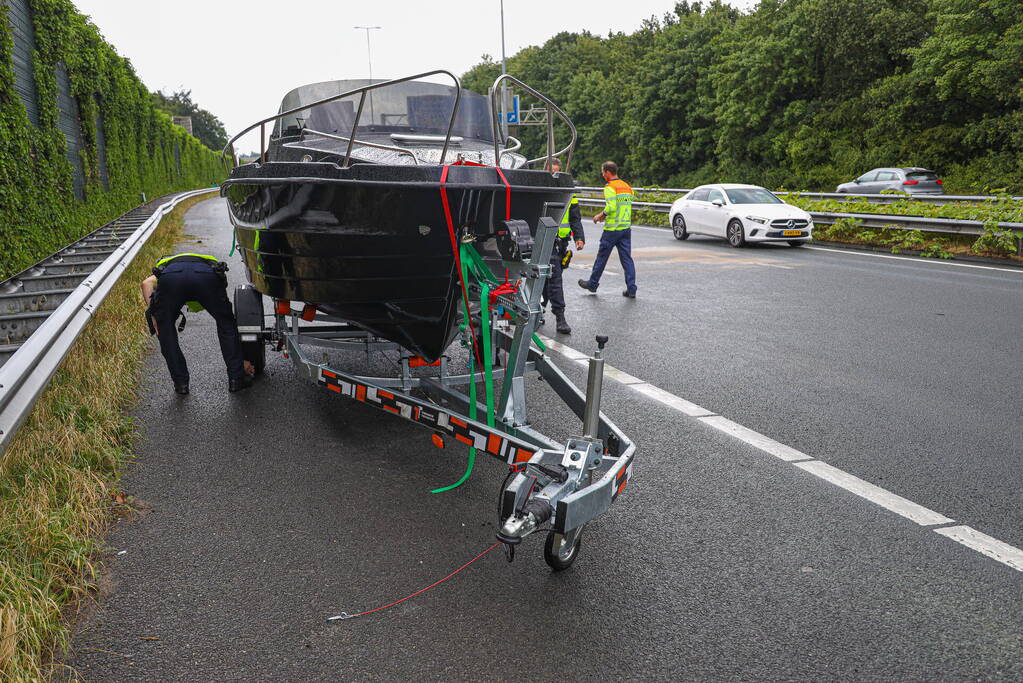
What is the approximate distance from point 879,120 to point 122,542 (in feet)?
122

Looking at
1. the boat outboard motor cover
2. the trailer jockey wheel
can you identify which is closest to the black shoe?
the boat outboard motor cover

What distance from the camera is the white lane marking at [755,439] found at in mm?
4777

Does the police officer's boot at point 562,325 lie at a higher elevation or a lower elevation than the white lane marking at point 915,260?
higher

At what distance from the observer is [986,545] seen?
3582 millimetres

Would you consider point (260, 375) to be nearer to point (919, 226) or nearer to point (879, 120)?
point (919, 226)

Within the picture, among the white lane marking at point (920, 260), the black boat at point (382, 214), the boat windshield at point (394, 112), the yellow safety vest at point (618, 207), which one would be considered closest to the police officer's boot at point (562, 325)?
the yellow safety vest at point (618, 207)

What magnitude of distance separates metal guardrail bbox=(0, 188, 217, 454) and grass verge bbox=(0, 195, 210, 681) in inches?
9.1

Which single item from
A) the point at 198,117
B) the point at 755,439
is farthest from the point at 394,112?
the point at 198,117

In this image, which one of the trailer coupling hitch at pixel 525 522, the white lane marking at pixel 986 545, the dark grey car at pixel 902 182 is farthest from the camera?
the dark grey car at pixel 902 182

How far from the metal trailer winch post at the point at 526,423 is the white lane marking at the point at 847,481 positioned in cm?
130

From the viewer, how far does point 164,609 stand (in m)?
3.11

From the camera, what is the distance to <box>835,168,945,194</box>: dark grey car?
26.8m

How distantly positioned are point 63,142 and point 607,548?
8.89 meters

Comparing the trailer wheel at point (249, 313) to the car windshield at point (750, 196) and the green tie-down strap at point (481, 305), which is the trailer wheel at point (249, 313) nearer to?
the green tie-down strap at point (481, 305)
